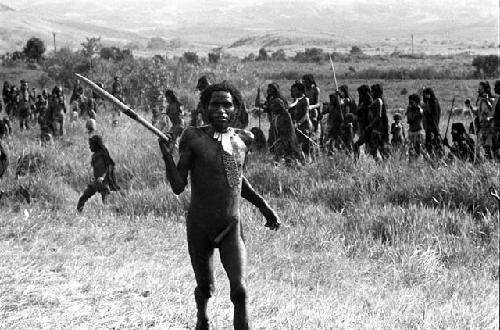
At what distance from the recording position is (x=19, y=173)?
11781 millimetres

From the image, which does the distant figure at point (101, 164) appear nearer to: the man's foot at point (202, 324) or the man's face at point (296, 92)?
the man's face at point (296, 92)

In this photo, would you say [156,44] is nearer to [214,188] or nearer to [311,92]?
[311,92]

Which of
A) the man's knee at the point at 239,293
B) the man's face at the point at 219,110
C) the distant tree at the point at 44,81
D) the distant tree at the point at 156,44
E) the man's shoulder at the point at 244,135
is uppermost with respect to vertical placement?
the man's face at the point at 219,110

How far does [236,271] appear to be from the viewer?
12.9ft

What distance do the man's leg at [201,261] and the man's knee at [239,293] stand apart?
26 centimetres

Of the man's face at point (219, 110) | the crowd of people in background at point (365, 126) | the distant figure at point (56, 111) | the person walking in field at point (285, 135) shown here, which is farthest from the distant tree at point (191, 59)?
the man's face at point (219, 110)

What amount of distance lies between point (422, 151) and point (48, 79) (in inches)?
1089

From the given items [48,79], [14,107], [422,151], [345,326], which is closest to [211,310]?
[345,326]

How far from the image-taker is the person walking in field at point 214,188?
3.98 metres

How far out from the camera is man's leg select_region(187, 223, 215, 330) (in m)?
4.07

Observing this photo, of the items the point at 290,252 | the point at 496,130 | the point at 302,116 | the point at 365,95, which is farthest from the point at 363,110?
the point at 290,252

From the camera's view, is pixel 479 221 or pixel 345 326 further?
pixel 479 221

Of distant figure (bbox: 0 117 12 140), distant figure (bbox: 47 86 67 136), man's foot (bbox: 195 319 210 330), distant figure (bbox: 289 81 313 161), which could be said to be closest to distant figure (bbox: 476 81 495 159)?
distant figure (bbox: 289 81 313 161)

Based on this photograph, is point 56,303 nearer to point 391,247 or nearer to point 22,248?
point 22,248
